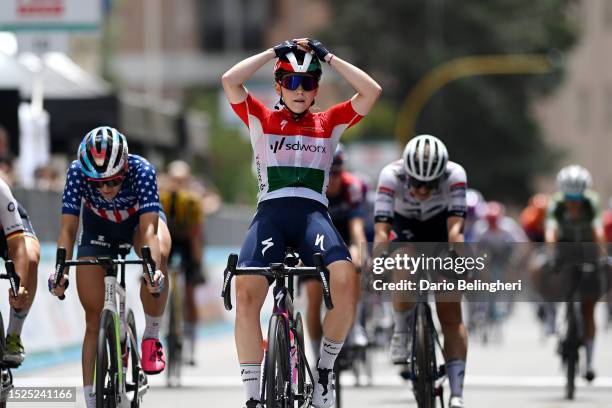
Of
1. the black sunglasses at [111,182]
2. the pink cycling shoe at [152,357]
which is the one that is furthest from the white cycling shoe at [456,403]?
the black sunglasses at [111,182]

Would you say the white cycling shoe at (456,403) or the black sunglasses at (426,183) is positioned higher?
the black sunglasses at (426,183)

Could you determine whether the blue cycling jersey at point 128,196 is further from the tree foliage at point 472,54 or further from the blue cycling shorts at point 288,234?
the tree foliage at point 472,54

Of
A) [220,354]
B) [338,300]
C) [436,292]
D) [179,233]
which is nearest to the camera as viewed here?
[338,300]

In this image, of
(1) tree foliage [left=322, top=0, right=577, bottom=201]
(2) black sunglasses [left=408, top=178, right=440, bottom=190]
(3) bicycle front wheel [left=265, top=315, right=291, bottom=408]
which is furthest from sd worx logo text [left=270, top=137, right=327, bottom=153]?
(1) tree foliage [left=322, top=0, right=577, bottom=201]

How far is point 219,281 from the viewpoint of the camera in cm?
2709

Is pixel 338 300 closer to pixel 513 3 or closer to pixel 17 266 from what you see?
pixel 17 266

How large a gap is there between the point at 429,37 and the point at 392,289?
5187 cm

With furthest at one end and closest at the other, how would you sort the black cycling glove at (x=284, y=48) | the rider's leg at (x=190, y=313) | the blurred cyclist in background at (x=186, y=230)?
the rider's leg at (x=190, y=313), the blurred cyclist in background at (x=186, y=230), the black cycling glove at (x=284, y=48)

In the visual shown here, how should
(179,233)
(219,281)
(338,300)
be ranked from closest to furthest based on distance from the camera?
(338,300)
(179,233)
(219,281)

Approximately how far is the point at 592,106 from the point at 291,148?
266 feet

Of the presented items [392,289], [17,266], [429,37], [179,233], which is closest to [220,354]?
[179,233]

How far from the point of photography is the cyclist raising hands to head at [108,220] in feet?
32.8

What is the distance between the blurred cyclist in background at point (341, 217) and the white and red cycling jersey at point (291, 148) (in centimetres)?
381

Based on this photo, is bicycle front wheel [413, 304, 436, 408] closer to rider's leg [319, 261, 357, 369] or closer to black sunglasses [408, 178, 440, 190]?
black sunglasses [408, 178, 440, 190]
